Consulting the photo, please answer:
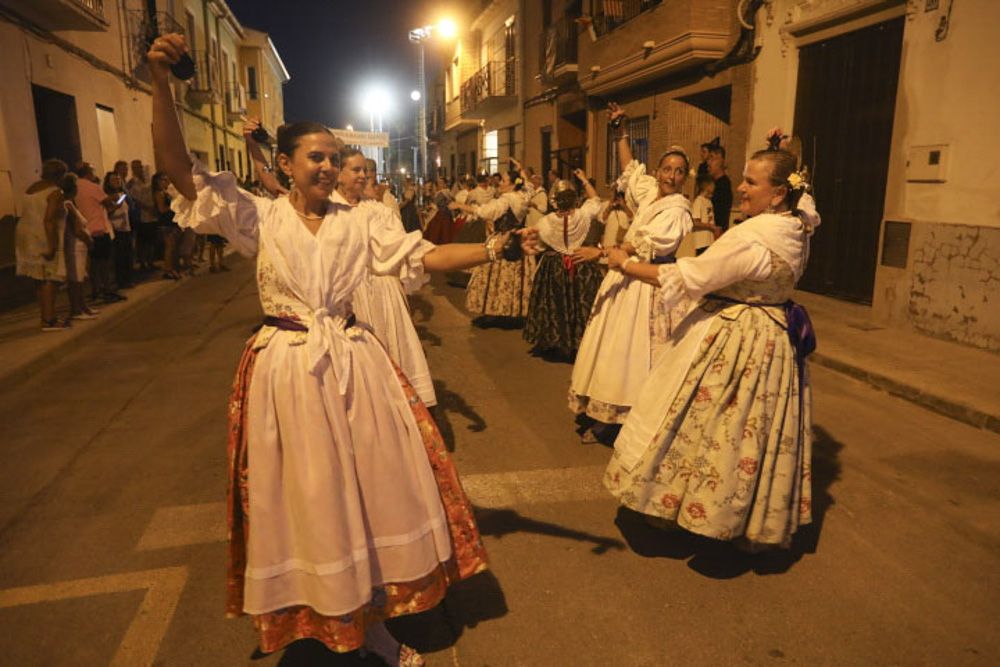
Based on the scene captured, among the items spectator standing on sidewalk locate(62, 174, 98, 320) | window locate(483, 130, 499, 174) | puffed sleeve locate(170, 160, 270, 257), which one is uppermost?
window locate(483, 130, 499, 174)

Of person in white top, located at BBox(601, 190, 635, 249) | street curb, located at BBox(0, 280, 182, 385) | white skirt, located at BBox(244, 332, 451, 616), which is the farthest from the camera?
street curb, located at BBox(0, 280, 182, 385)

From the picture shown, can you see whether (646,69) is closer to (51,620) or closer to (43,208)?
(43,208)

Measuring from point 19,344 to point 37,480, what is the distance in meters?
4.09

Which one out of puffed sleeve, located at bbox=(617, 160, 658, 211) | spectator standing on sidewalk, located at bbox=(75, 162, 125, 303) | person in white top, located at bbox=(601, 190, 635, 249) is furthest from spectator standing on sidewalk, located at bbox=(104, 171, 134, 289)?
puffed sleeve, located at bbox=(617, 160, 658, 211)

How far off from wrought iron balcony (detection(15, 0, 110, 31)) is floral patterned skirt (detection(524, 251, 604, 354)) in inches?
397

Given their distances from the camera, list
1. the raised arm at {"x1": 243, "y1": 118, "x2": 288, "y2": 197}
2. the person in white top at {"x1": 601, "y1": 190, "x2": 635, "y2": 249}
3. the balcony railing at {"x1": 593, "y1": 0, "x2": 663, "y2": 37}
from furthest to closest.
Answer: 1. the balcony railing at {"x1": 593, "y1": 0, "x2": 663, "y2": 37}
2. the person in white top at {"x1": 601, "y1": 190, "x2": 635, "y2": 249}
3. the raised arm at {"x1": 243, "y1": 118, "x2": 288, "y2": 197}

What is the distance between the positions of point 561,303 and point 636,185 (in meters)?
2.43

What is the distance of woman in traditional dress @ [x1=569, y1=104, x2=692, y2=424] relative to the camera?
14.3 feet

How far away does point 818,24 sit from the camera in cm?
956

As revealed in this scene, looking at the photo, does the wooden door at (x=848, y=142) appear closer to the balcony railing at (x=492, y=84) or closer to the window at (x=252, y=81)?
the balcony railing at (x=492, y=84)

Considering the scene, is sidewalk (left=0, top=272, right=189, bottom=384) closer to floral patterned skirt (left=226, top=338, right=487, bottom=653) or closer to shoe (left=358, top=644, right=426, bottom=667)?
floral patterned skirt (left=226, top=338, right=487, bottom=653)

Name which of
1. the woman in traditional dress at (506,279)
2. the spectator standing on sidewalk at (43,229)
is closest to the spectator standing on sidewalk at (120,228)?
the spectator standing on sidewalk at (43,229)

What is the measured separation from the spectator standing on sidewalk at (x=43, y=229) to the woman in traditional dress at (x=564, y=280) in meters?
5.67

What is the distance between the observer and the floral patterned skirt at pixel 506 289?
8.84 meters
